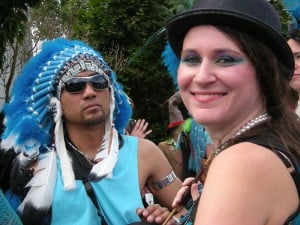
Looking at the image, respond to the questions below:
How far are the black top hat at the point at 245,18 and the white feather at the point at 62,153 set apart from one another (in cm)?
140

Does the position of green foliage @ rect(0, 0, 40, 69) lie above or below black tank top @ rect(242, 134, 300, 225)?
above

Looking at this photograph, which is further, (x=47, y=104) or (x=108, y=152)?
(x=47, y=104)

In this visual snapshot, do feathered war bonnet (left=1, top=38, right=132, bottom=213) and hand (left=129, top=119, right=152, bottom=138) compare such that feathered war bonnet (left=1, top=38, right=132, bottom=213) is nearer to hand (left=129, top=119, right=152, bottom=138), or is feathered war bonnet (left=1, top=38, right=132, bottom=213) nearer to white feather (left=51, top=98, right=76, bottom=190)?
white feather (left=51, top=98, right=76, bottom=190)

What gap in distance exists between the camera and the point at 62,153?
2850 millimetres

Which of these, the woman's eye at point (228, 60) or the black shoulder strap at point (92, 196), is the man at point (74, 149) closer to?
the black shoulder strap at point (92, 196)

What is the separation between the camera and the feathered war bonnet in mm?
2902

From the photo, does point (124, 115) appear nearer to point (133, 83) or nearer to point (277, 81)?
point (277, 81)

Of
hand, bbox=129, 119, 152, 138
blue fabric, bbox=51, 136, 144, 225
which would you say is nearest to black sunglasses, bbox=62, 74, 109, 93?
blue fabric, bbox=51, 136, 144, 225

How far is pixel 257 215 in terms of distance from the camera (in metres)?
1.21

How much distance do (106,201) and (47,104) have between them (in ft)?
2.27

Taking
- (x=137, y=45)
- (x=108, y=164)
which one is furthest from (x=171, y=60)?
(x=137, y=45)

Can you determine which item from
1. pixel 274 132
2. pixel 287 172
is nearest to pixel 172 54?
pixel 274 132

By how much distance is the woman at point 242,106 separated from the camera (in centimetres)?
121

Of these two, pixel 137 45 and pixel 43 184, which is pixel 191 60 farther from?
pixel 137 45
